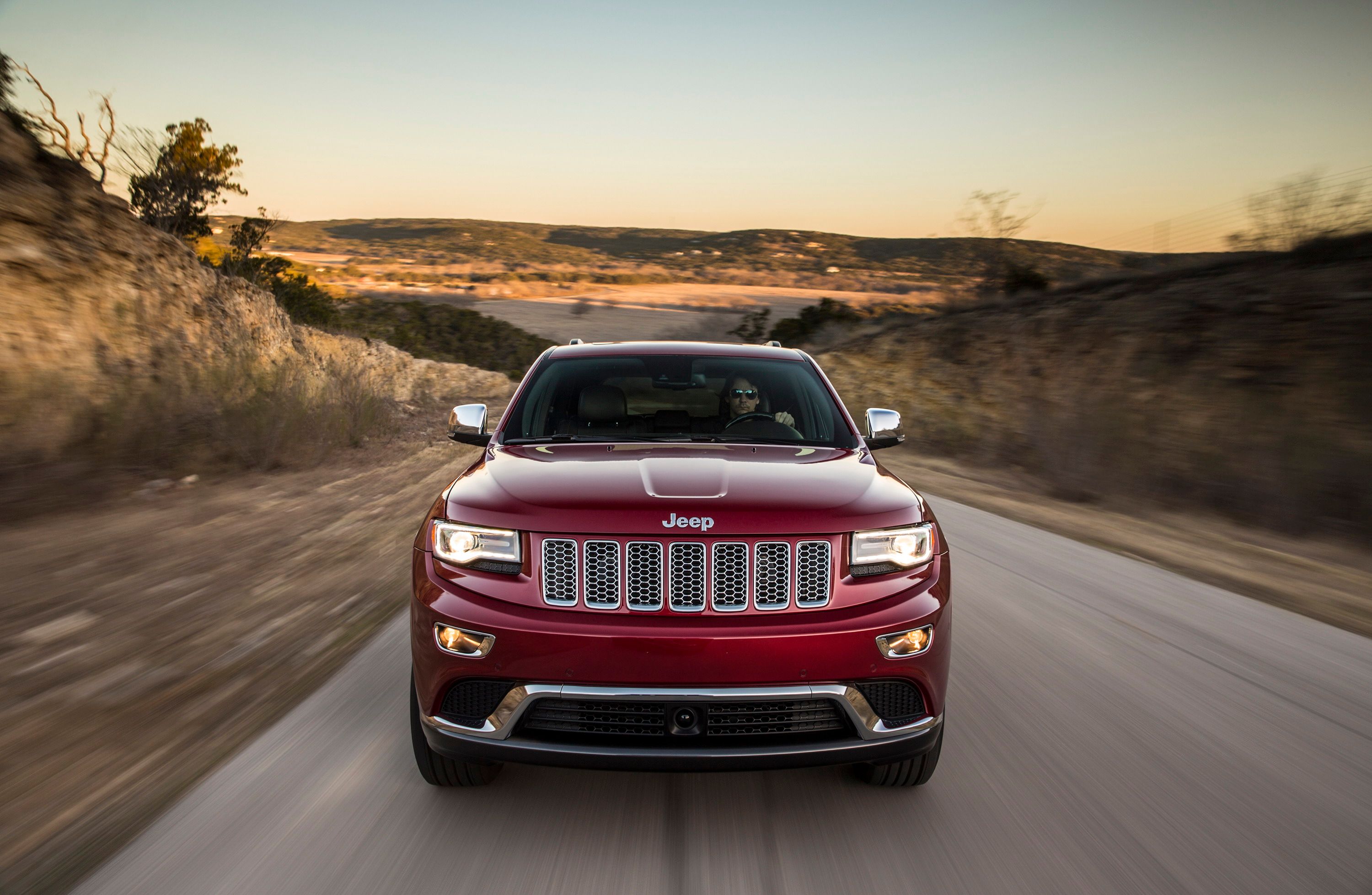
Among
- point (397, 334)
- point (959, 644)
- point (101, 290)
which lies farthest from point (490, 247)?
point (959, 644)

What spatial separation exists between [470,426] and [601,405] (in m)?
0.66

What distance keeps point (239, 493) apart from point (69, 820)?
24.9 feet

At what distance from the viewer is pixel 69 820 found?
307cm

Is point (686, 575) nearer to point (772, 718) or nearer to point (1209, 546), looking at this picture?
point (772, 718)

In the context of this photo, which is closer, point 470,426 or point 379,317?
point 470,426

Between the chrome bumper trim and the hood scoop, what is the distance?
63 cm

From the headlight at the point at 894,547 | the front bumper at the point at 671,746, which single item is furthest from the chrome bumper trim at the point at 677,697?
the headlight at the point at 894,547

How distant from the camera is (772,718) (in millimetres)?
2973

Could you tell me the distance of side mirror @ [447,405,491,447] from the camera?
4.54 m

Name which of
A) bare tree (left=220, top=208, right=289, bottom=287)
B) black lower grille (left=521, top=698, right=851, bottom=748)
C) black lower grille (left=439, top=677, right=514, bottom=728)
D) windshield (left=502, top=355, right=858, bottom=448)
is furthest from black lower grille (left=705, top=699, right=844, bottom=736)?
bare tree (left=220, top=208, right=289, bottom=287)

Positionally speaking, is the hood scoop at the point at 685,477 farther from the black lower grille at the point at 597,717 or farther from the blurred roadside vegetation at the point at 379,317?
the blurred roadside vegetation at the point at 379,317

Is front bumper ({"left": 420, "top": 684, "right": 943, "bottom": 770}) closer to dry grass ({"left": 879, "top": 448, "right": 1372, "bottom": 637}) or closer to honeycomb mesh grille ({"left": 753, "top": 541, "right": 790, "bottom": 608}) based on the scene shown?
honeycomb mesh grille ({"left": 753, "top": 541, "right": 790, "bottom": 608})

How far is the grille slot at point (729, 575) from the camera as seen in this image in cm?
302

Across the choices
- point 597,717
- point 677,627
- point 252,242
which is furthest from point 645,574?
point 252,242
